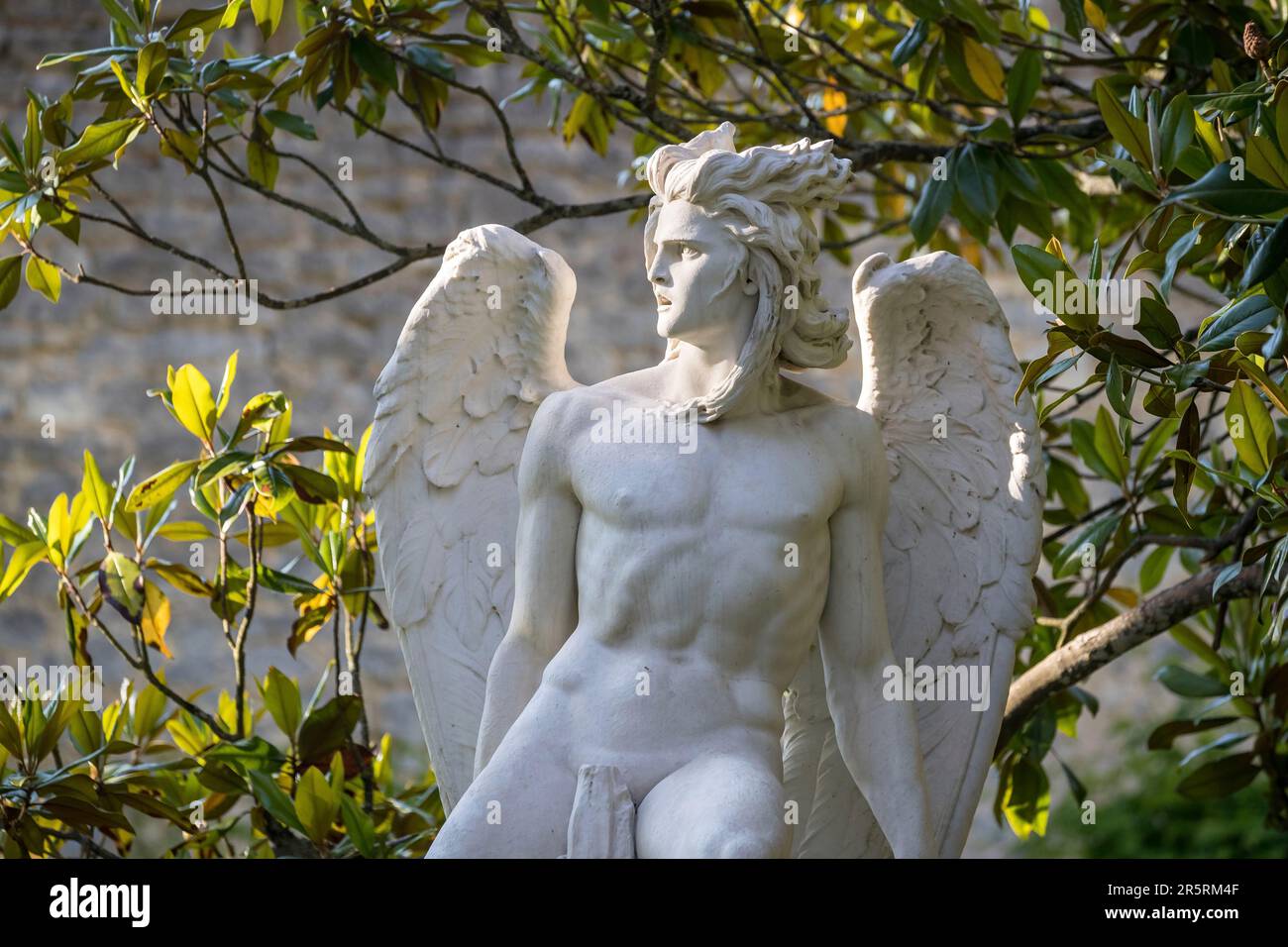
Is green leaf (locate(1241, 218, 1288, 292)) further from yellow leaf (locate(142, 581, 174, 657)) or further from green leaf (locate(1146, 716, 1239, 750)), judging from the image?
yellow leaf (locate(142, 581, 174, 657))

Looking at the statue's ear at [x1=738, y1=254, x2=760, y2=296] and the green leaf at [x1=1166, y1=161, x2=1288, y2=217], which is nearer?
the green leaf at [x1=1166, y1=161, x2=1288, y2=217]

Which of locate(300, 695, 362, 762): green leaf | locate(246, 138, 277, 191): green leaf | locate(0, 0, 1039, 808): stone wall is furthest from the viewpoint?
locate(0, 0, 1039, 808): stone wall

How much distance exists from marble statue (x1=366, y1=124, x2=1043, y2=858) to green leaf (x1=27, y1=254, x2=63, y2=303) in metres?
1.19

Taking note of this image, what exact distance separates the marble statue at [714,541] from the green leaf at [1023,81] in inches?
34.1

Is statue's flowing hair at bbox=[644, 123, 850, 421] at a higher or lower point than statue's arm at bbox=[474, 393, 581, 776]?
higher

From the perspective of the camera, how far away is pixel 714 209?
238 cm

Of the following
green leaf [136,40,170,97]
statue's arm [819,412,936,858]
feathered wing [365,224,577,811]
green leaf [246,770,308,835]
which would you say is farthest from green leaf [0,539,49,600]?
statue's arm [819,412,936,858]

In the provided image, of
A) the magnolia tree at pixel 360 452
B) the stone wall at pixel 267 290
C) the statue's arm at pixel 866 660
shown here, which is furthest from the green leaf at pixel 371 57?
the stone wall at pixel 267 290

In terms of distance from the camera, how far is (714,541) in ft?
7.70

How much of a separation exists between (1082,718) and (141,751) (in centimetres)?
371

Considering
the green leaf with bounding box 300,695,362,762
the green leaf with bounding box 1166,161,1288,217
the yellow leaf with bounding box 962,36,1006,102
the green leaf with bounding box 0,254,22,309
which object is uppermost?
the yellow leaf with bounding box 962,36,1006,102

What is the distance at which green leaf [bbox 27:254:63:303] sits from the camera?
11.6ft
